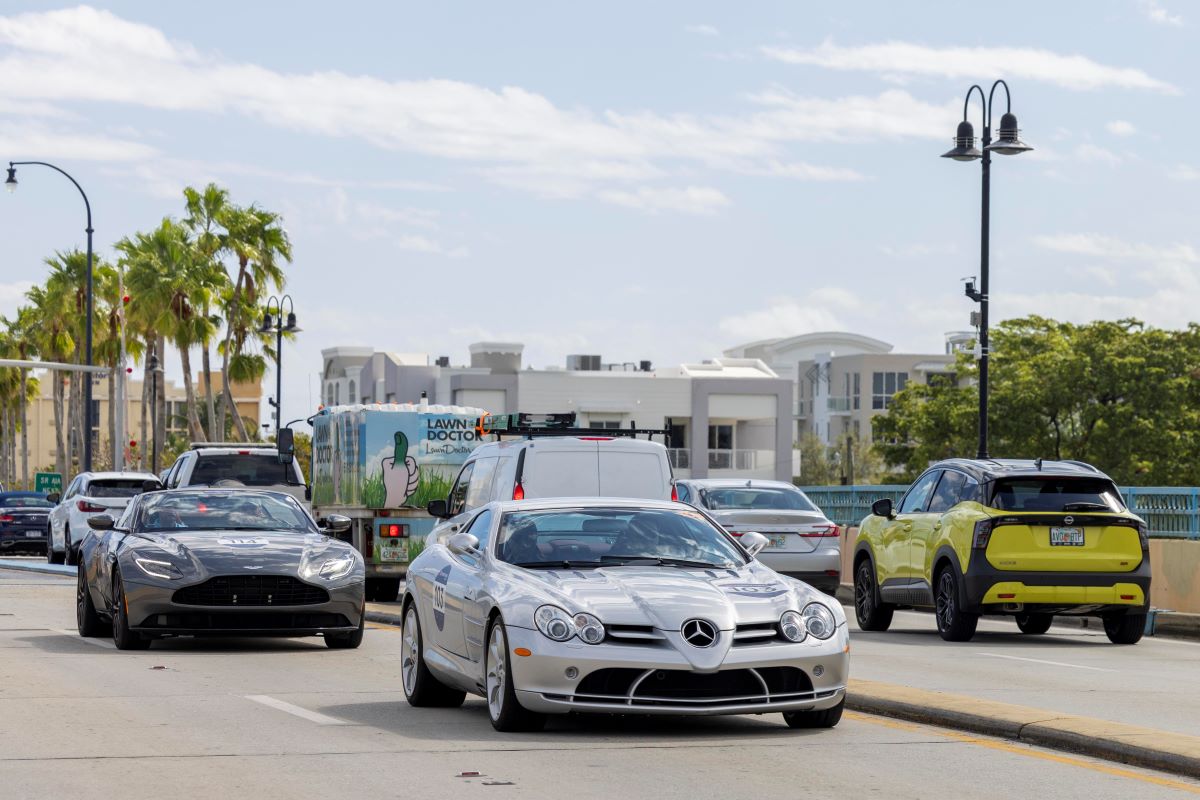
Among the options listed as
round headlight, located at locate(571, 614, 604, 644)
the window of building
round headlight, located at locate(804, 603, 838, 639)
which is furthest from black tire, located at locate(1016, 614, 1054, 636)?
the window of building

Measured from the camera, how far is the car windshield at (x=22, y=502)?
4691cm

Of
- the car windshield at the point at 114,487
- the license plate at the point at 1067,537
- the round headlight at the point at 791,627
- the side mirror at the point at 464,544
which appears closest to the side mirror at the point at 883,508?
the license plate at the point at 1067,537

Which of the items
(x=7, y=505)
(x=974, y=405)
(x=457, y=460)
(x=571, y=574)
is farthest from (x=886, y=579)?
(x=974, y=405)

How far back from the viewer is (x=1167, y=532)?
2386 cm

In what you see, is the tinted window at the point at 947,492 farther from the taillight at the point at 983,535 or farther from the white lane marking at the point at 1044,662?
the white lane marking at the point at 1044,662

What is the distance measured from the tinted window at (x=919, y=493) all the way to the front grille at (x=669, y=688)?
10.3 metres

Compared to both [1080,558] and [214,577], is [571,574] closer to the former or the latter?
[214,577]

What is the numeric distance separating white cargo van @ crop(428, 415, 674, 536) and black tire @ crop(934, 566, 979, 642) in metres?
2.85

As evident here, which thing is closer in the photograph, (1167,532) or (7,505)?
(1167,532)

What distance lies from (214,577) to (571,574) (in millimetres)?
5960

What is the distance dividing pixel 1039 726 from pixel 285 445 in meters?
17.2

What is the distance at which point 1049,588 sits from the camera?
1833 centimetres

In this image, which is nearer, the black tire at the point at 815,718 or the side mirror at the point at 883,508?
the black tire at the point at 815,718

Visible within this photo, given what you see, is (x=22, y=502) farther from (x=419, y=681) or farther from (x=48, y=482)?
(x=419, y=681)
